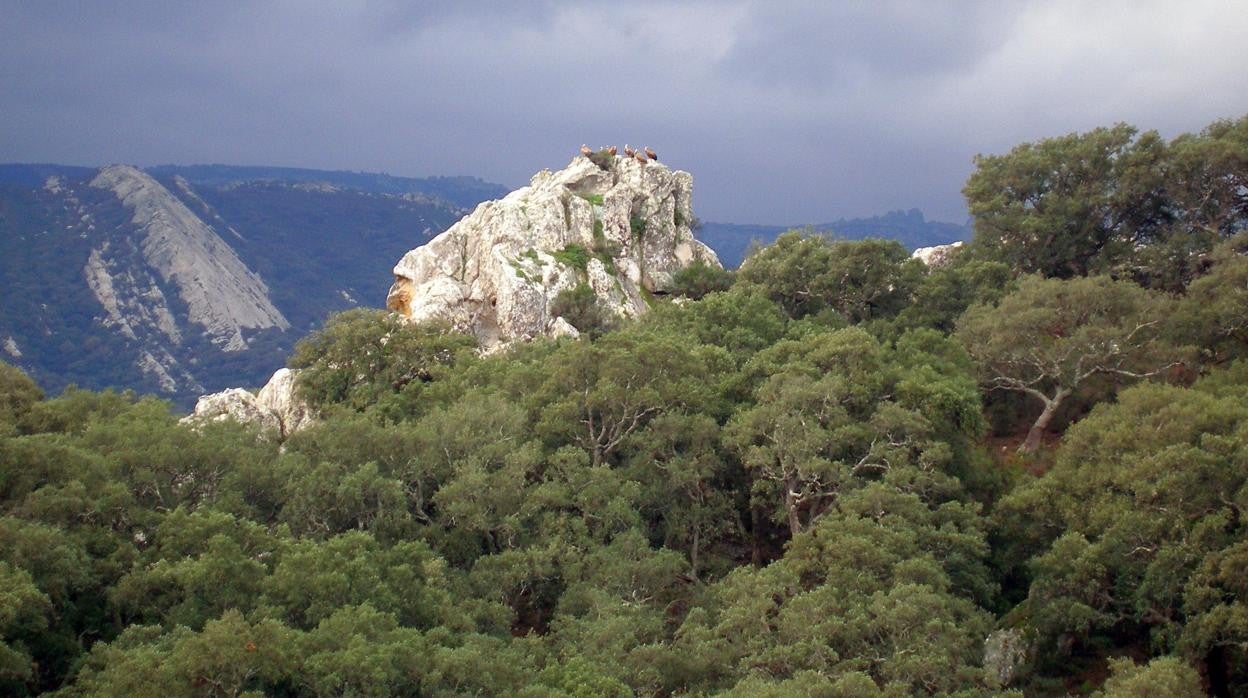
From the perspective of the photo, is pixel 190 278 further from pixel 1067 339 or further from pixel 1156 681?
pixel 1156 681

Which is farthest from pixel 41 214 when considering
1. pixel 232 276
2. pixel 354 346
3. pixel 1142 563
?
pixel 1142 563

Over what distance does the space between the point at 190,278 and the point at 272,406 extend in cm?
10362

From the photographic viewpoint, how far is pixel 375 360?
47.6 meters

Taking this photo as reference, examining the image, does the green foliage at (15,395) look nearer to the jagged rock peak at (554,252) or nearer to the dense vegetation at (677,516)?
the dense vegetation at (677,516)

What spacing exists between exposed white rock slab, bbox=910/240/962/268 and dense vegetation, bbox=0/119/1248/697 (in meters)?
16.7

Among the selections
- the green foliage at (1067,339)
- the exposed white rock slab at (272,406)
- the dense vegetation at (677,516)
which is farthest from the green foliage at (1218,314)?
the exposed white rock slab at (272,406)

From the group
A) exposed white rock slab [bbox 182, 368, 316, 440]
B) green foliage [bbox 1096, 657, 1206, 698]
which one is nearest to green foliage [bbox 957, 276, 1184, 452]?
green foliage [bbox 1096, 657, 1206, 698]

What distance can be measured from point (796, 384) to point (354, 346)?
20.0 meters

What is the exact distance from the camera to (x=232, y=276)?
15688 centimetres

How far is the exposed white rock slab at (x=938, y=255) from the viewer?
6400cm

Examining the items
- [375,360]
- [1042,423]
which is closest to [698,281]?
[375,360]

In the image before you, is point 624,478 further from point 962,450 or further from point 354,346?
point 354,346

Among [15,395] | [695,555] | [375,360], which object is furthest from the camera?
[375,360]

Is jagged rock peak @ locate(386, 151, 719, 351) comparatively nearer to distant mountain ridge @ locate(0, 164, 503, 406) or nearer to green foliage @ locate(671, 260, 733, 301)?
green foliage @ locate(671, 260, 733, 301)
